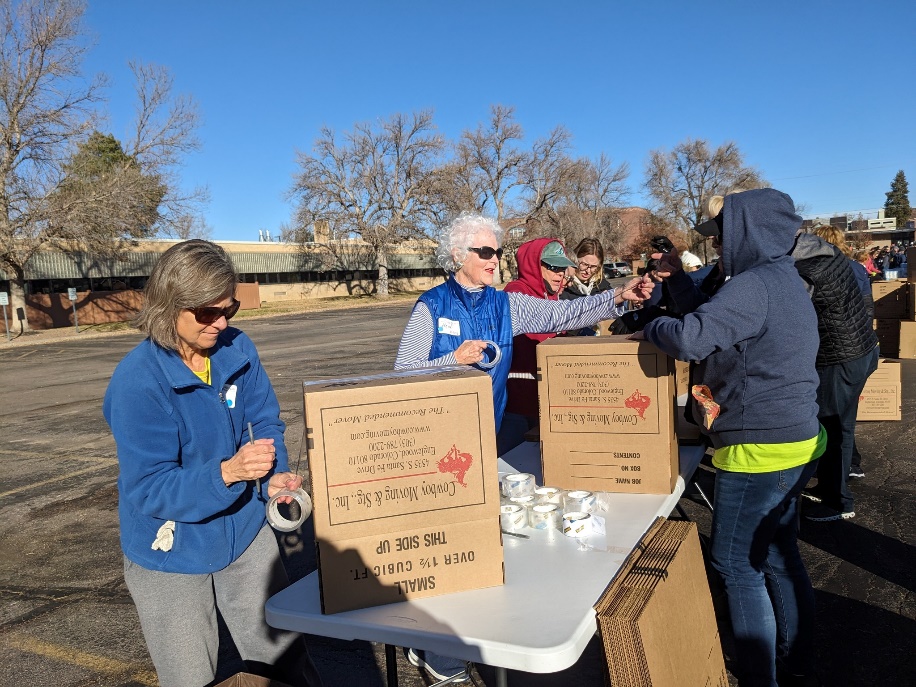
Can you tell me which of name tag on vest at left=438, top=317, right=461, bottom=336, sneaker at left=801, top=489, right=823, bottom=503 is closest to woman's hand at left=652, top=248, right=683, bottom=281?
name tag on vest at left=438, top=317, right=461, bottom=336

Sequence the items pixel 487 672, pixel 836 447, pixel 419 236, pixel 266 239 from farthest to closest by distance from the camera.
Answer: pixel 266 239 < pixel 419 236 < pixel 836 447 < pixel 487 672

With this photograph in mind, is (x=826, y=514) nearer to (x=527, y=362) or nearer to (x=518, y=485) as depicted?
(x=527, y=362)

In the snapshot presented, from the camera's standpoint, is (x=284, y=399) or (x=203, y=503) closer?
(x=203, y=503)

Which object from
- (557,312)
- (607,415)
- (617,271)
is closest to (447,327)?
(557,312)

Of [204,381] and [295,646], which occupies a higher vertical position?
[204,381]

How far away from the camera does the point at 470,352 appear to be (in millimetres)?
2516

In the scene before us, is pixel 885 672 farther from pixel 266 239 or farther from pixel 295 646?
pixel 266 239

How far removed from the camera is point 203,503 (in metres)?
1.75

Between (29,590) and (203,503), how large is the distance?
10.1ft

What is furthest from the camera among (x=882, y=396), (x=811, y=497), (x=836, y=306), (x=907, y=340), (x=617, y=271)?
(x=617, y=271)

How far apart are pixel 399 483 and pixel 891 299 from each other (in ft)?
31.3

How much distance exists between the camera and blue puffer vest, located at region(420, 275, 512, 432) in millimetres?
2789

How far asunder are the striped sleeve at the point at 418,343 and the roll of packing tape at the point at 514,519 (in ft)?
2.54

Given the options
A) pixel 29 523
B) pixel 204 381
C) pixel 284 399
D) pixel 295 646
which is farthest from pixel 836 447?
pixel 284 399
